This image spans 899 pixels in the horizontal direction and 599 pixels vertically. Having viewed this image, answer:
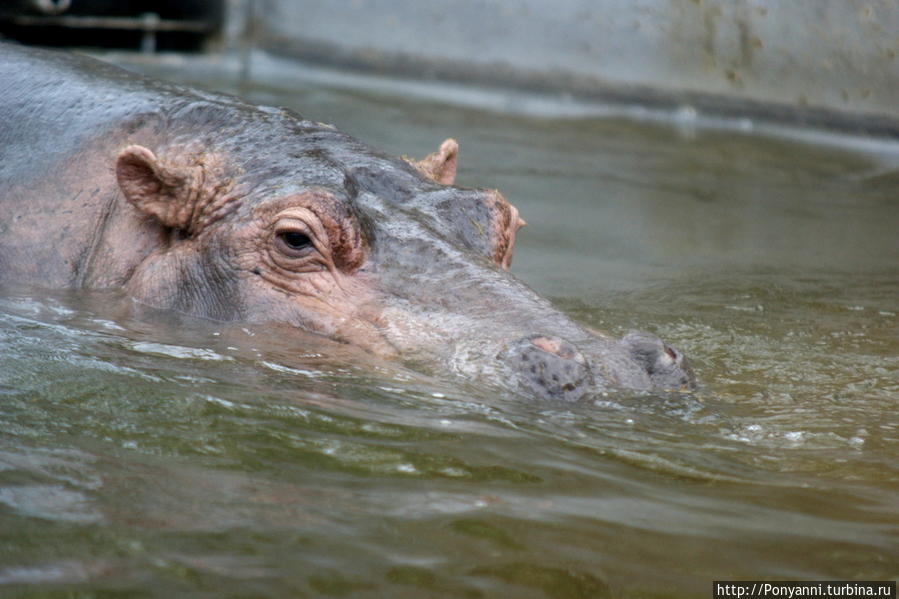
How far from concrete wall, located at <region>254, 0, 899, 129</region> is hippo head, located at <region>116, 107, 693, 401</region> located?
7.06 meters

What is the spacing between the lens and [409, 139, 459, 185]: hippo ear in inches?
224

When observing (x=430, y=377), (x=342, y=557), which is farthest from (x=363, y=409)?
(x=342, y=557)

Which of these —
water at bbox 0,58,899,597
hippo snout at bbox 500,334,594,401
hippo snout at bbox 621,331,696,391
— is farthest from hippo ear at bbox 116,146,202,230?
hippo snout at bbox 621,331,696,391

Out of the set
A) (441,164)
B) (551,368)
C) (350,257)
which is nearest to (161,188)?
(350,257)

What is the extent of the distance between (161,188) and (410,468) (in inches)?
77.6

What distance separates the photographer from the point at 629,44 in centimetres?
1203

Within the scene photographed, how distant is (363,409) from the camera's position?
155 inches

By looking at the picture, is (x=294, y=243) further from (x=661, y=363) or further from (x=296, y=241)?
(x=661, y=363)

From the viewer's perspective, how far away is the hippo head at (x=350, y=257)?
405 cm

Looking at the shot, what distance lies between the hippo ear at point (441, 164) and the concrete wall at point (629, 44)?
639 cm

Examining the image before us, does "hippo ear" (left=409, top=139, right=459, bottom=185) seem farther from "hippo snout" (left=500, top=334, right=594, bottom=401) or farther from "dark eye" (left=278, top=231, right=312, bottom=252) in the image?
"hippo snout" (left=500, top=334, right=594, bottom=401)

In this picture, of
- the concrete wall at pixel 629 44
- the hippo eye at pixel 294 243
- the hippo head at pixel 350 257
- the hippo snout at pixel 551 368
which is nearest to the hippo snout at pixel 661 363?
the hippo head at pixel 350 257

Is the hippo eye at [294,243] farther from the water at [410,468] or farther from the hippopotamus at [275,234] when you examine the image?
the water at [410,468]

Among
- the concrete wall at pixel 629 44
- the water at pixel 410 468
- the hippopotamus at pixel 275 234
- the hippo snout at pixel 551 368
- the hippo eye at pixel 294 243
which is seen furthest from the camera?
the concrete wall at pixel 629 44
